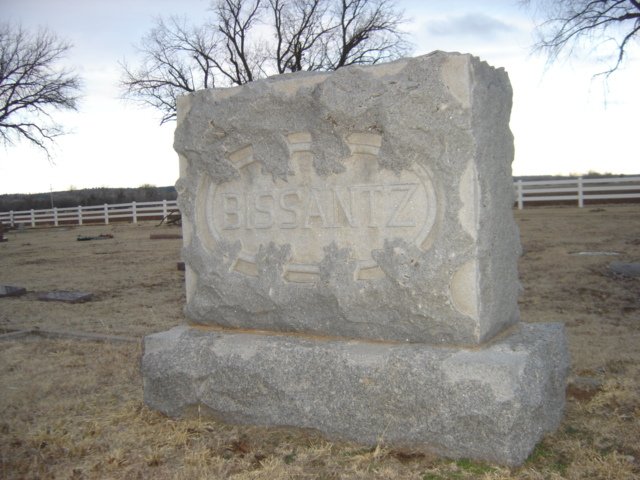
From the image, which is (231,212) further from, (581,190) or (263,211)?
(581,190)

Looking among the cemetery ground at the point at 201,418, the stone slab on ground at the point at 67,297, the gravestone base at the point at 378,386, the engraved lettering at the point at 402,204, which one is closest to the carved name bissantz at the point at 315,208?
Answer: the engraved lettering at the point at 402,204

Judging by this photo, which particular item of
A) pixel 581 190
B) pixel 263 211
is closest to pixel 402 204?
pixel 263 211

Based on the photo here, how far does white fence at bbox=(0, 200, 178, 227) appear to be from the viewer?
1092 inches

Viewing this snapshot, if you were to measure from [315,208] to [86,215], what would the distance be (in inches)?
1181

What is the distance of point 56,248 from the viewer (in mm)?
17016

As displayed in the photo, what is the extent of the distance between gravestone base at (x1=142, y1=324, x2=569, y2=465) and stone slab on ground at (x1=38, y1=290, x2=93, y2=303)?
4.87 meters

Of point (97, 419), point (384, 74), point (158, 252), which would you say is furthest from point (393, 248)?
point (158, 252)

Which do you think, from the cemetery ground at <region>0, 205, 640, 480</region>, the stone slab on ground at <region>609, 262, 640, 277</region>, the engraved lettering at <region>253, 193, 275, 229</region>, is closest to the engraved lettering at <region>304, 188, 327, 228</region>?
the engraved lettering at <region>253, 193, 275, 229</region>

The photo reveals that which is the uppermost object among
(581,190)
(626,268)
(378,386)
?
(581,190)

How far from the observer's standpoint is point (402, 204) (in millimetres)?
3482

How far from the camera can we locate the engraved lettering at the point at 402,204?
11.4 feet

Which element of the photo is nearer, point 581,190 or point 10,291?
point 10,291

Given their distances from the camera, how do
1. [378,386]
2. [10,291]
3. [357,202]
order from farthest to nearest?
[10,291] → [357,202] → [378,386]

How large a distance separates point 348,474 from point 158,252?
11.4m
